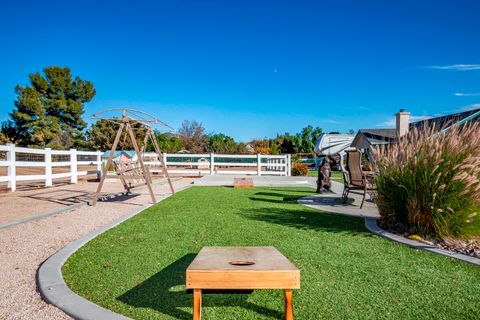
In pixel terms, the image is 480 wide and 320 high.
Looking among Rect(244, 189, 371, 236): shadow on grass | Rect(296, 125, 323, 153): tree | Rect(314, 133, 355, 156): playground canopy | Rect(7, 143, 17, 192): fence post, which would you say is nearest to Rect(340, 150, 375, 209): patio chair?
Rect(244, 189, 371, 236): shadow on grass

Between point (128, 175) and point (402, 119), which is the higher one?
point (402, 119)

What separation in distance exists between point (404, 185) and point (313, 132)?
40983mm

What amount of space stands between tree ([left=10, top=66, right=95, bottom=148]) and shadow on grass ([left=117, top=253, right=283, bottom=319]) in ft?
106

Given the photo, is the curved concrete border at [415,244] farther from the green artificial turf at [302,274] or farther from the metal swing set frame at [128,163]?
the metal swing set frame at [128,163]

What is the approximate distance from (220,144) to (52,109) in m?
18.2

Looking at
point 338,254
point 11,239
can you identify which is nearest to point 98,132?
point 11,239

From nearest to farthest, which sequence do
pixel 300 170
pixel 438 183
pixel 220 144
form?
pixel 438 183 → pixel 300 170 → pixel 220 144

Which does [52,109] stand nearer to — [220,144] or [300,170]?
[220,144]

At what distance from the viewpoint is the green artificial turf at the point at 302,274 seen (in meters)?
2.56

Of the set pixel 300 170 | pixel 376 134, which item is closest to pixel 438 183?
pixel 300 170

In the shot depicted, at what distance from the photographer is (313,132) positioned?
147 feet

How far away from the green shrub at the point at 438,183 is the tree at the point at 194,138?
3068 centimetres

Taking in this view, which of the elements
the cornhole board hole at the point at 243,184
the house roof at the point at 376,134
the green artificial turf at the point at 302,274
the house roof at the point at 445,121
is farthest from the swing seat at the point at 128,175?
the house roof at the point at 376,134

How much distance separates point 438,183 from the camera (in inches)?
173
